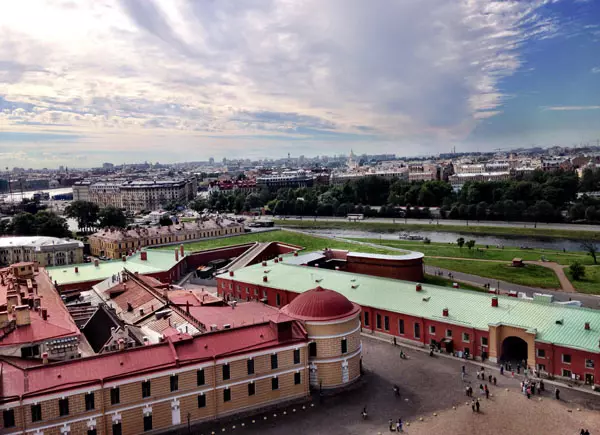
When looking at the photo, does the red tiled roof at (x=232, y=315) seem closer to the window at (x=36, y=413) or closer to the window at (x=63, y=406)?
the window at (x=63, y=406)

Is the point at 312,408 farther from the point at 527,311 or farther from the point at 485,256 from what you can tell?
the point at 485,256

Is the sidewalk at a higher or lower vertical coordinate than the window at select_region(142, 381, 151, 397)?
lower

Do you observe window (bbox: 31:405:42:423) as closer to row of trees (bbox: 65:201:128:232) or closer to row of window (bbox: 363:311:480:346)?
row of window (bbox: 363:311:480:346)

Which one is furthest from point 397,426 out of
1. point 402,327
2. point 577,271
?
point 577,271

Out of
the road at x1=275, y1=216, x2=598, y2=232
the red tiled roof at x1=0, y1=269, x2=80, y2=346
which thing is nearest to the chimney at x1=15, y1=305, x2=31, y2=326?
the red tiled roof at x1=0, y1=269, x2=80, y2=346

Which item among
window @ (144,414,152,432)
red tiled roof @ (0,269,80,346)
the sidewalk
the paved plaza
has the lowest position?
the paved plaza

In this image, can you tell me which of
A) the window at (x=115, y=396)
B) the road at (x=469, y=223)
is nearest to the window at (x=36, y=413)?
the window at (x=115, y=396)
